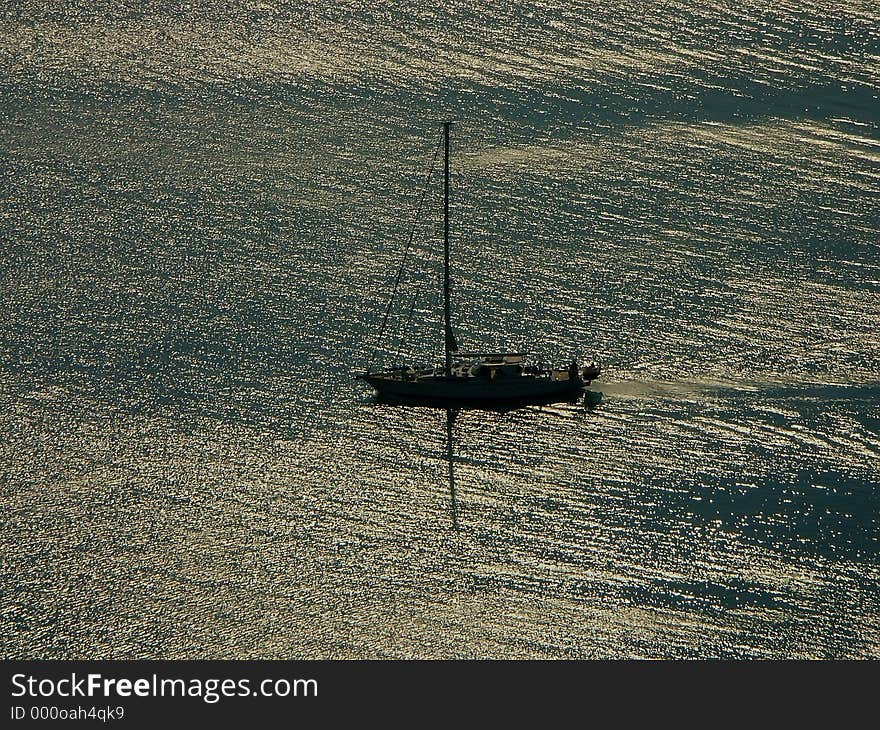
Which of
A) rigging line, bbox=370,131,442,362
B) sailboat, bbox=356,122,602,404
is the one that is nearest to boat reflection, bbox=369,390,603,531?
sailboat, bbox=356,122,602,404

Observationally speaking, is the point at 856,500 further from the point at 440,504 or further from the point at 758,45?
the point at 758,45

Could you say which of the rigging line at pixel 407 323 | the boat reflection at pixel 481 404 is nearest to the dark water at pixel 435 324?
the boat reflection at pixel 481 404

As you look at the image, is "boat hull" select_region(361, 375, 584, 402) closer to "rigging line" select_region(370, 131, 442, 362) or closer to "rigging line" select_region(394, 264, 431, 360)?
"rigging line" select_region(370, 131, 442, 362)

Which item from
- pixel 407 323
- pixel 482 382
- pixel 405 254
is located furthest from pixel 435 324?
pixel 482 382

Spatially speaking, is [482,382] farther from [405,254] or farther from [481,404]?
[405,254]

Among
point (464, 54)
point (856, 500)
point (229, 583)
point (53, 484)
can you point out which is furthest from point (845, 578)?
point (464, 54)

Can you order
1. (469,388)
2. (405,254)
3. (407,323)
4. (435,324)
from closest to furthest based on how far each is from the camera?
(469,388) → (407,323) → (435,324) → (405,254)
